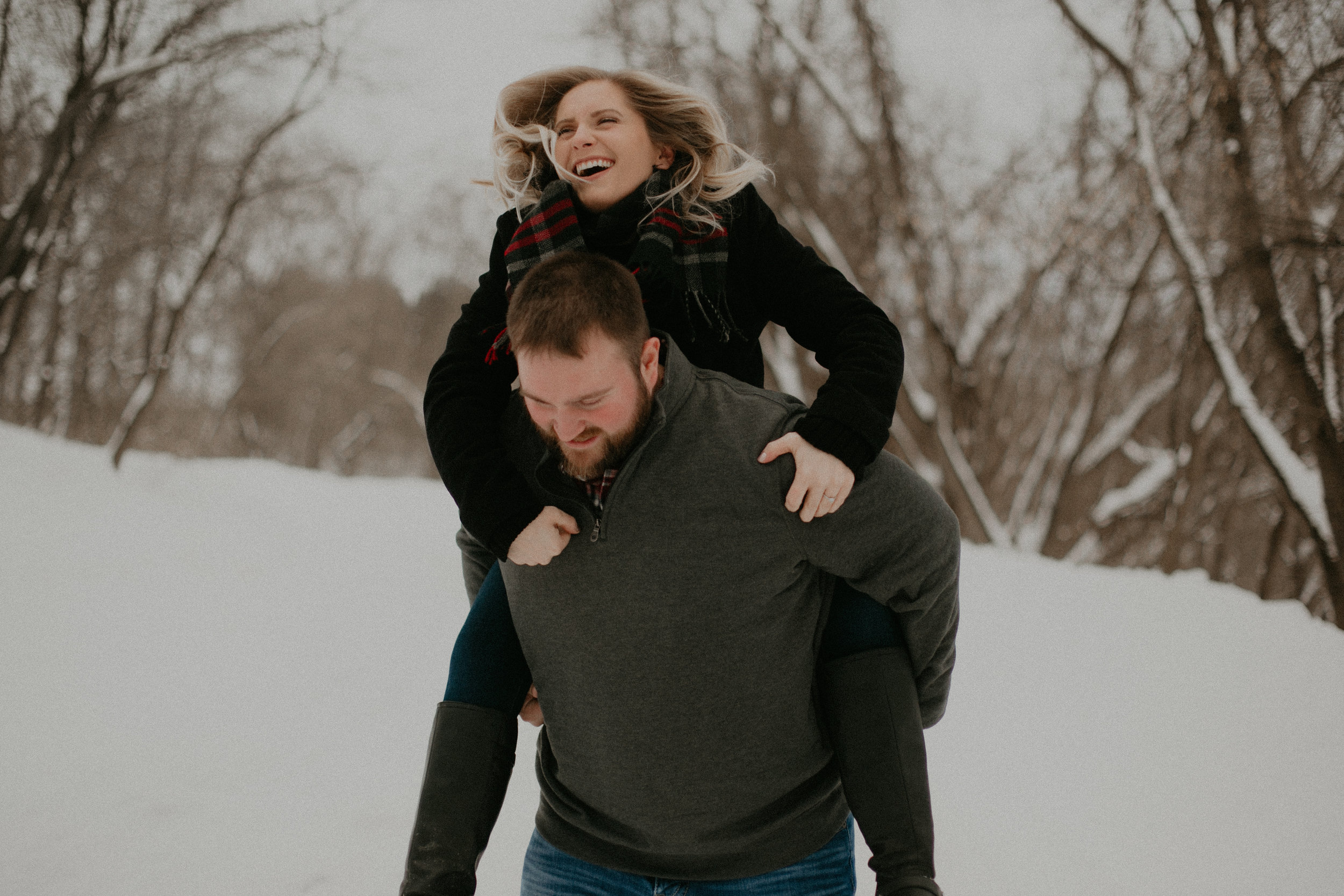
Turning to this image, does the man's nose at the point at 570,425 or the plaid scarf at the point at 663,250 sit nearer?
the man's nose at the point at 570,425

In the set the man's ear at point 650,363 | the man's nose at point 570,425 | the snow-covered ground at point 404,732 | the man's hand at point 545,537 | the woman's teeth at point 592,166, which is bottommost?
the snow-covered ground at point 404,732

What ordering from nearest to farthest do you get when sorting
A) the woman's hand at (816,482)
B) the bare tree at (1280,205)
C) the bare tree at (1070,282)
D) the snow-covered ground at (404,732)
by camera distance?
→ the woman's hand at (816,482)
the snow-covered ground at (404,732)
the bare tree at (1280,205)
the bare tree at (1070,282)

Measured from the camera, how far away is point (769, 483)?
1524 mm

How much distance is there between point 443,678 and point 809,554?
2.90 meters

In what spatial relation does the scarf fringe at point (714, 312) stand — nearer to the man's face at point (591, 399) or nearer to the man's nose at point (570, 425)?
the man's face at point (591, 399)

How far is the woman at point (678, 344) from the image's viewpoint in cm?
154

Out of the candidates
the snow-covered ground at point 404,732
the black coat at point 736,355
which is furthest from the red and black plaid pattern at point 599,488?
the snow-covered ground at point 404,732

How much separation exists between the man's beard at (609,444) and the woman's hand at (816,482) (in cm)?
26

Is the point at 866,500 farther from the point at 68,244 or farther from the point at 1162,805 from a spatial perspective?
the point at 68,244

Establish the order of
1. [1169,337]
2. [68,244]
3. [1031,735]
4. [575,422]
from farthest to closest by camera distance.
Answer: [68,244] → [1169,337] → [1031,735] → [575,422]

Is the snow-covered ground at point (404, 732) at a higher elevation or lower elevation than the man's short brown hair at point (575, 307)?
lower

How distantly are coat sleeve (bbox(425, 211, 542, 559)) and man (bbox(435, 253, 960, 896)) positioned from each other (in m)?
0.07

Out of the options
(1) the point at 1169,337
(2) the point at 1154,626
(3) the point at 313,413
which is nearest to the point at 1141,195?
(1) the point at 1169,337

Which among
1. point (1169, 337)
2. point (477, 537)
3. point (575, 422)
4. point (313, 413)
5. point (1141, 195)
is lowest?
point (313, 413)
